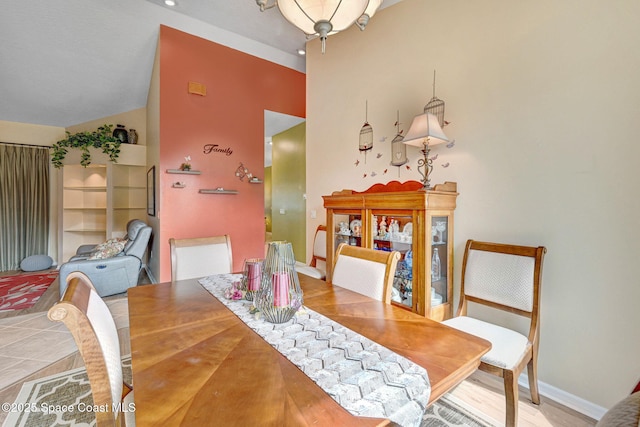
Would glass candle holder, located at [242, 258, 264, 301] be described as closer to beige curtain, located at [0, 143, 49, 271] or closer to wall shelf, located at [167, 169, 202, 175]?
wall shelf, located at [167, 169, 202, 175]

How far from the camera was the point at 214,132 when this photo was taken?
12.9 ft

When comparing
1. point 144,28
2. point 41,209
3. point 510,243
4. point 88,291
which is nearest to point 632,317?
point 510,243

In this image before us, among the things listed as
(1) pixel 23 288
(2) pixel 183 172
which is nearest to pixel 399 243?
(2) pixel 183 172

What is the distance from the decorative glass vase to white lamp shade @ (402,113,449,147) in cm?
140

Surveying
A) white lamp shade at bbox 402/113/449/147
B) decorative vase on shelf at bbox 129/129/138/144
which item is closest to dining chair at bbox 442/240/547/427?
white lamp shade at bbox 402/113/449/147

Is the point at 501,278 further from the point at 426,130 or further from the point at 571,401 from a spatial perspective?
the point at 426,130

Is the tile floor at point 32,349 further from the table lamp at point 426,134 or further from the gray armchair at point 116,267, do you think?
the table lamp at point 426,134

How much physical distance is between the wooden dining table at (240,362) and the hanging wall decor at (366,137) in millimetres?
1910

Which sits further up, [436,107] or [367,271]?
[436,107]

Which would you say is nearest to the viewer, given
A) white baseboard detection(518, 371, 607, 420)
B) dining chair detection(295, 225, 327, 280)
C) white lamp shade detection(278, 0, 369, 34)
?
white lamp shade detection(278, 0, 369, 34)

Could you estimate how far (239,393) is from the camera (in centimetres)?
69

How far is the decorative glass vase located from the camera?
3.58 feet

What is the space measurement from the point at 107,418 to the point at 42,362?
204 centimetres

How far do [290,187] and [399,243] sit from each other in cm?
358
